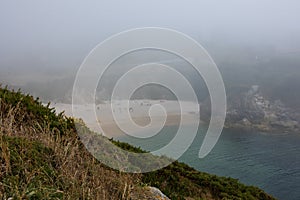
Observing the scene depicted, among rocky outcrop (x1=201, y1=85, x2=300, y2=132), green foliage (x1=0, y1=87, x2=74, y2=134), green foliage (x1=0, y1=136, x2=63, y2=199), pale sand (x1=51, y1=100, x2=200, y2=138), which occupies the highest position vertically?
rocky outcrop (x1=201, y1=85, x2=300, y2=132)

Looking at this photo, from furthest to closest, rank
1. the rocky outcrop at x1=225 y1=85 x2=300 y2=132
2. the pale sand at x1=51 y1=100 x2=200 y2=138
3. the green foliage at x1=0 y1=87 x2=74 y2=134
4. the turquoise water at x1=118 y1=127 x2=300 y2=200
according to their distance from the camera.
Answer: the rocky outcrop at x1=225 y1=85 x2=300 y2=132, the turquoise water at x1=118 y1=127 x2=300 y2=200, the pale sand at x1=51 y1=100 x2=200 y2=138, the green foliage at x1=0 y1=87 x2=74 y2=134

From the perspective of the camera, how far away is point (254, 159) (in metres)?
72.7

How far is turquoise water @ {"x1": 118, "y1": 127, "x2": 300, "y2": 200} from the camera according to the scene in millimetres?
57531

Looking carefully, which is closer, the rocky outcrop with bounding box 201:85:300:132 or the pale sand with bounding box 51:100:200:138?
the pale sand with bounding box 51:100:200:138

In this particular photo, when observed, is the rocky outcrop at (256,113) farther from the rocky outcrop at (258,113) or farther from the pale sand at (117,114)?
the pale sand at (117,114)

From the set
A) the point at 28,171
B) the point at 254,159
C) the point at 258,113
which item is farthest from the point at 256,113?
the point at 28,171

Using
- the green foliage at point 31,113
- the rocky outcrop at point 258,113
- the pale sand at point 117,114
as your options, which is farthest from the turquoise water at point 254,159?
the green foliage at point 31,113

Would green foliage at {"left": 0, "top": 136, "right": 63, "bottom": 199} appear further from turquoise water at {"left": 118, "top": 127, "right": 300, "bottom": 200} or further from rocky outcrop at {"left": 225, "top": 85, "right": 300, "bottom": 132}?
rocky outcrop at {"left": 225, "top": 85, "right": 300, "bottom": 132}

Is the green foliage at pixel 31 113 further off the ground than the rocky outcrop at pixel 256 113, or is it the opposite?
the rocky outcrop at pixel 256 113

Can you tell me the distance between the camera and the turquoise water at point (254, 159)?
2265 inches

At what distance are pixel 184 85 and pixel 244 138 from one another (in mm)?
90194

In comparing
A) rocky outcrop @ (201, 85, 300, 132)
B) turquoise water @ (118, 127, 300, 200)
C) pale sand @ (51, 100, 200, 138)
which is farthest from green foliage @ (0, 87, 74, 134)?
rocky outcrop @ (201, 85, 300, 132)

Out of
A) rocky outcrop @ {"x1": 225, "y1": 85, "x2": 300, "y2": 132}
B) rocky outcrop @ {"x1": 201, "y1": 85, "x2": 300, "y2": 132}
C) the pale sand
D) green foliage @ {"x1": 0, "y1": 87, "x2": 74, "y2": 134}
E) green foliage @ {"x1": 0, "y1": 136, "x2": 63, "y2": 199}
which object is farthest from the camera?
rocky outcrop @ {"x1": 225, "y1": 85, "x2": 300, "y2": 132}

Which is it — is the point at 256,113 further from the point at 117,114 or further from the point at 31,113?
the point at 31,113
